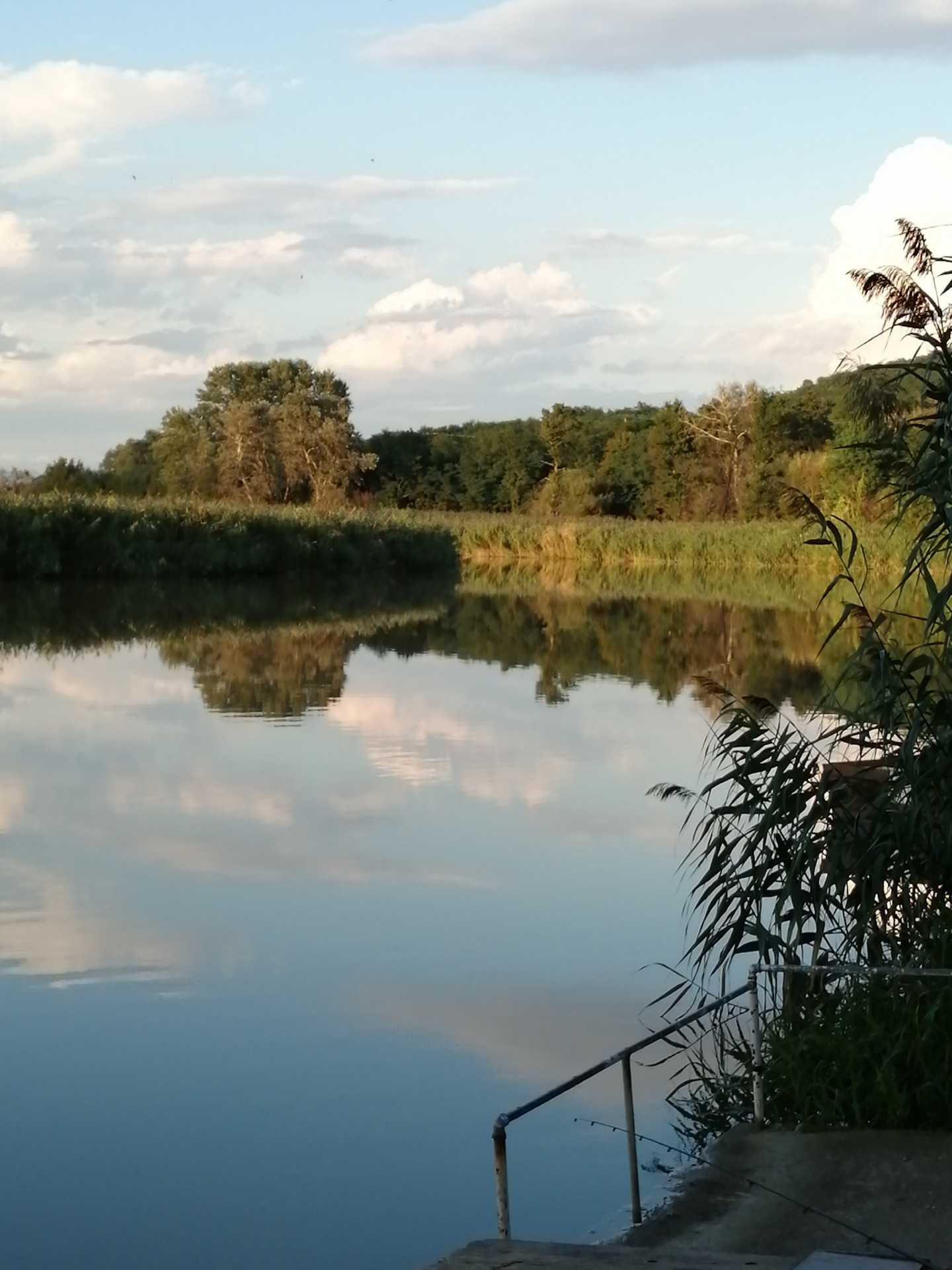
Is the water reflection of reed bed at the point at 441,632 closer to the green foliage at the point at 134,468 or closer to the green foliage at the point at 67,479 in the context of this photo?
the green foliage at the point at 67,479

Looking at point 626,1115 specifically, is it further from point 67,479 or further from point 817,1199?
point 67,479

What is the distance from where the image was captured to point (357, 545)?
39094 mm

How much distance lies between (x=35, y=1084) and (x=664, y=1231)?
2.17 metres

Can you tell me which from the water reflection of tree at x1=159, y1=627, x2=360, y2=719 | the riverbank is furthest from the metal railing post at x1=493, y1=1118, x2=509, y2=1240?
the riverbank

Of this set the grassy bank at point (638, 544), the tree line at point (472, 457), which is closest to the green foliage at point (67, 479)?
the tree line at point (472, 457)

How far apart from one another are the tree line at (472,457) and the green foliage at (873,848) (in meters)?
38.4

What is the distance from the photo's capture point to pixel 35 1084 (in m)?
5.27

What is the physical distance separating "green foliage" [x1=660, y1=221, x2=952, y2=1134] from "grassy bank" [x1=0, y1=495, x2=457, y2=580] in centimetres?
2693

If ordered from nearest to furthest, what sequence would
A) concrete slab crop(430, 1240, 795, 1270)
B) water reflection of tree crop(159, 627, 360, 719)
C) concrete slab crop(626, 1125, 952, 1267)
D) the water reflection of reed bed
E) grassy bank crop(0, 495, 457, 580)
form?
concrete slab crop(430, 1240, 795, 1270) < concrete slab crop(626, 1125, 952, 1267) < water reflection of tree crop(159, 627, 360, 719) < the water reflection of reed bed < grassy bank crop(0, 495, 457, 580)

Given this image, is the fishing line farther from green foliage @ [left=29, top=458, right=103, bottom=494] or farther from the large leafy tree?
the large leafy tree

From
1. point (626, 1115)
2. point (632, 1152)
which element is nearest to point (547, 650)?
point (626, 1115)

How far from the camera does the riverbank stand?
3192 cm

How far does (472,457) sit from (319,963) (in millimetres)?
61816

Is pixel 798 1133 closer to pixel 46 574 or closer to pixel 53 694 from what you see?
pixel 53 694
